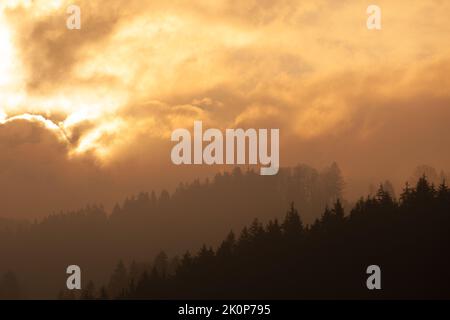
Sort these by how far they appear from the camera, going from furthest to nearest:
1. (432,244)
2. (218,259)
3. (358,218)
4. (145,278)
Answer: (145,278) < (218,259) < (358,218) < (432,244)

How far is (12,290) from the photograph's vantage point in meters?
174

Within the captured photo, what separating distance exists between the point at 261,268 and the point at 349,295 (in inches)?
655

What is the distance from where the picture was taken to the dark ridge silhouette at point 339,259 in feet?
263

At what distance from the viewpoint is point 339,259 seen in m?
87.3

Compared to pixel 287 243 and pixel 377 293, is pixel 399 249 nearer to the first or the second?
pixel 377 293

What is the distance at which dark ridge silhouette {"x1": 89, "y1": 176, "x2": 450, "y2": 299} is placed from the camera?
80125mm

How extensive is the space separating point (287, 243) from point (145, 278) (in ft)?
87.1

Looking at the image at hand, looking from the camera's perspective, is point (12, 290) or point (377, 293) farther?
point (12, 290)
